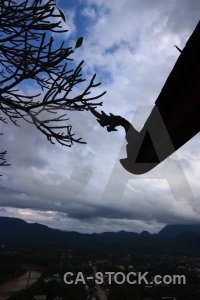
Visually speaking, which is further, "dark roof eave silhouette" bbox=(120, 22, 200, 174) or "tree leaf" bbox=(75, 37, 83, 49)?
"tree leaf" bbox=(75, 37, 83, 49)

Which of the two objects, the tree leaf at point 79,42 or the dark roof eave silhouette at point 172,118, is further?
the tree leaf at point 79,42

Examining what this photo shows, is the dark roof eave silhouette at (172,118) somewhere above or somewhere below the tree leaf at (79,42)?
below

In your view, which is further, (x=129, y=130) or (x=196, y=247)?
(x=196, y=247)

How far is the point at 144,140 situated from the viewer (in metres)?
1.32

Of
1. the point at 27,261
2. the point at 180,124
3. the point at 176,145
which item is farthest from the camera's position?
the point at 27,261

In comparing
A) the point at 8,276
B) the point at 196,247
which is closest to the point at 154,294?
the point at 8,276

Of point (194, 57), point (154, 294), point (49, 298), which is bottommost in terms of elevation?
point (49, 298)

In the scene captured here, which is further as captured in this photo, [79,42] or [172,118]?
[79,42]

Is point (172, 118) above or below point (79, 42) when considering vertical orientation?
below

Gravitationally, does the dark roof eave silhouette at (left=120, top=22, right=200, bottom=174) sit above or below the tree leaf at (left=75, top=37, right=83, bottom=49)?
below

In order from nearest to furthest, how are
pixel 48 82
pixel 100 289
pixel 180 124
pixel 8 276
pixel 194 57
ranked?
1. pixel 194 57
2. pixel 180 124
3. pixel 48 82
4. pixel 100 289
5. pixel 8 276

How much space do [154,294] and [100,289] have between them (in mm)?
13346

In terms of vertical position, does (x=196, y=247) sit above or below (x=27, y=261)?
above

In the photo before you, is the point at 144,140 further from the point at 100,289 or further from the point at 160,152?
the point at 100,289
